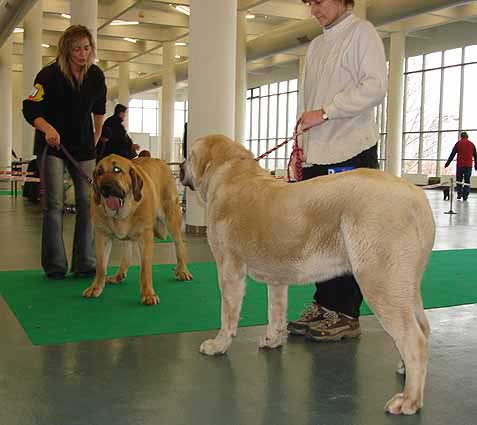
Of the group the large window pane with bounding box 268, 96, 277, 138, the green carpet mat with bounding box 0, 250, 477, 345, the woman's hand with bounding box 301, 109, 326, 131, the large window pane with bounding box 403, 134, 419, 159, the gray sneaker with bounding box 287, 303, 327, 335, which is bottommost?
the green carpet mat with bounding box 0, 250, 477, 345

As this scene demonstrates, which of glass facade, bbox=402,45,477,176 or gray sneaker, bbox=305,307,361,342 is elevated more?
glass facade, bbox=402,45,477,176

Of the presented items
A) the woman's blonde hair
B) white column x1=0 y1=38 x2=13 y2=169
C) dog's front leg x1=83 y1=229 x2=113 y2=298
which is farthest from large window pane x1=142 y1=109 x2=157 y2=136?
dog's front leg x1=83 y1=229 x2=113 y2=298

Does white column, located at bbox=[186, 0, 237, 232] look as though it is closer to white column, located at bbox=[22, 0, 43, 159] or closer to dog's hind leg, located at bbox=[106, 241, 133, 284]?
dog's hind leg, located at bbox=[106, 241, 133, 284]

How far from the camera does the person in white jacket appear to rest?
2.87 meters

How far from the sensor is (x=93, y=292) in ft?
13.0

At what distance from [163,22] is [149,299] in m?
16.0

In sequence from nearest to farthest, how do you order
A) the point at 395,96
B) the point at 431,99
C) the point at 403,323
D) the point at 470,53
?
the point at 403,323
the point at 395,96
the point at 470,53
the point at 431,99

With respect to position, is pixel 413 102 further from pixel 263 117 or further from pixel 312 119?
pixel 312 119

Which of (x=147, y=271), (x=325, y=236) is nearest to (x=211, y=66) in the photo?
(x=147, y=271)

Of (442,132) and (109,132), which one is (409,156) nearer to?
(442,132)

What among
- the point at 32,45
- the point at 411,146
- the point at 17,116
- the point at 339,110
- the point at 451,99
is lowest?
the point at 339,110

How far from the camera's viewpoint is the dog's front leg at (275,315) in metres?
2.94

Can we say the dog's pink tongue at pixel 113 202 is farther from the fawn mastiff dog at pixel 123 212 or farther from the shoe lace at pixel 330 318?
the shoe lace at pixel 330 318

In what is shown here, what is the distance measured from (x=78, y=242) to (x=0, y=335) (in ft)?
5.39
